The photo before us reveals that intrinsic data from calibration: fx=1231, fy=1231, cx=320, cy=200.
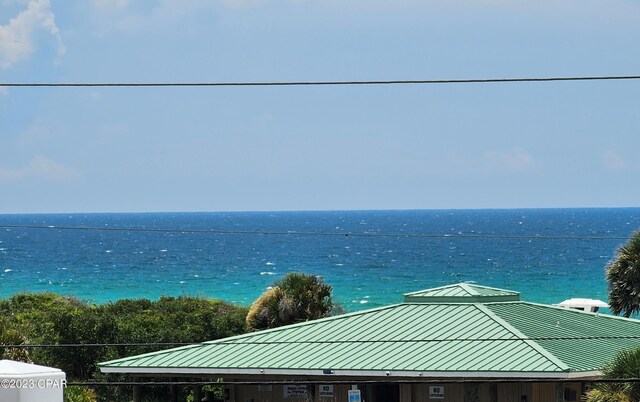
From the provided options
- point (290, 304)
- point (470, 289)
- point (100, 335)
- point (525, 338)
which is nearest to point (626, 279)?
point (470, 289)

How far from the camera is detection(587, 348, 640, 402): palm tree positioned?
25.3m

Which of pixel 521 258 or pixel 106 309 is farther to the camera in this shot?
pixel 521 258

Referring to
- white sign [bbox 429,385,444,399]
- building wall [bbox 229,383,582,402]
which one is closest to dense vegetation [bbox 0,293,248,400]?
building wall [bbox 229,383,582,402]

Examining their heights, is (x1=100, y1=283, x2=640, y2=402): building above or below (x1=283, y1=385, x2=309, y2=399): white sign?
above

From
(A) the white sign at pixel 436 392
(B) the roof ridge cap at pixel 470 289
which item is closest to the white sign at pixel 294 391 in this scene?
(A) the white sign at pixel 436 392

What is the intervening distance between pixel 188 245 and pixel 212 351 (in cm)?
15737

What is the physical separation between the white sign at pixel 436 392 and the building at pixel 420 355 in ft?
A: 0.08

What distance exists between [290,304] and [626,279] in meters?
11.6

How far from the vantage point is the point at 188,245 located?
18788 centimetres

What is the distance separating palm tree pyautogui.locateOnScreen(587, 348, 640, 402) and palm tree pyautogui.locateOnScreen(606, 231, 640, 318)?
13340 mm

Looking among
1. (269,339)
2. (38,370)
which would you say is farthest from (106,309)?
→ (38,370)

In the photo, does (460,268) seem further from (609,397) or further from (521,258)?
(609,397)

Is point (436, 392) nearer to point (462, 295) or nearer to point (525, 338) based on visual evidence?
point (525, 338)
